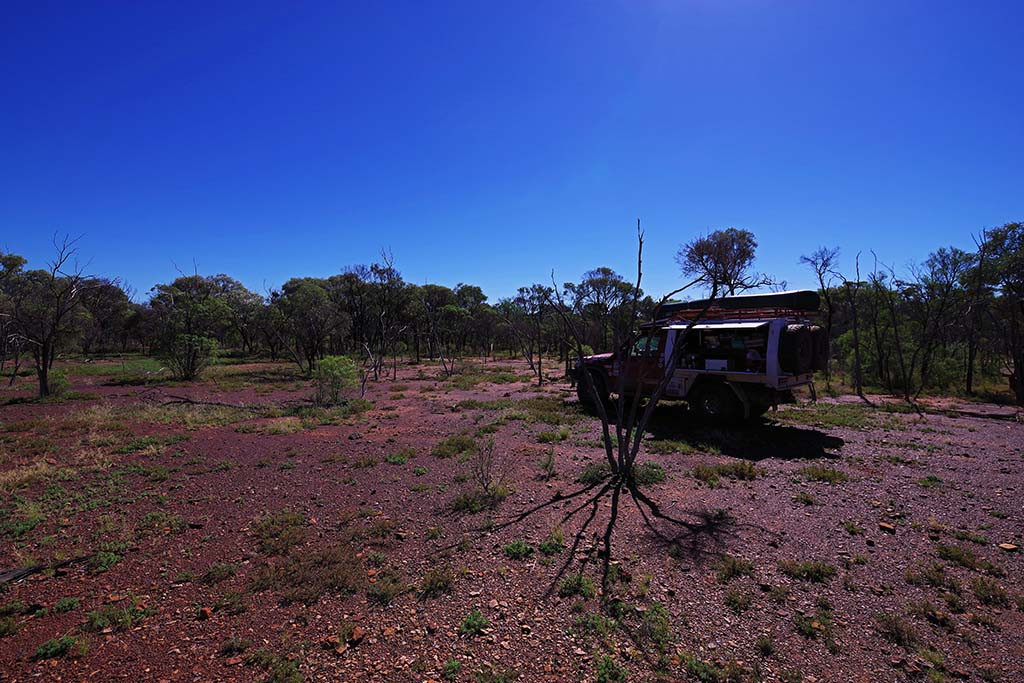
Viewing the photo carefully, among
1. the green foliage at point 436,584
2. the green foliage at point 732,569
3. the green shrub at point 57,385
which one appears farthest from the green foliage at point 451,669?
the green shrub at point 57,385

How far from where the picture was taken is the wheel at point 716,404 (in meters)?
9.84

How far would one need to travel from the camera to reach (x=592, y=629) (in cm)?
337

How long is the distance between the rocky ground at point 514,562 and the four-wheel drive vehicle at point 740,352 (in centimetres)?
121

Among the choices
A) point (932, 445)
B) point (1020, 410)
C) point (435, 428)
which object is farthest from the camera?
point (1020, 410)

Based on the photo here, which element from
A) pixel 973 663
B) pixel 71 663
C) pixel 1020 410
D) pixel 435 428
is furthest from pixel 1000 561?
pixel 1020 410

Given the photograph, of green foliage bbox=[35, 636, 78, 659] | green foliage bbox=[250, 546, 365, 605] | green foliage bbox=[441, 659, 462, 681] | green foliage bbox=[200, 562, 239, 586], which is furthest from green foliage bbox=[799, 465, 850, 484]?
green foliage bbox=[35, 636, 78, 659]

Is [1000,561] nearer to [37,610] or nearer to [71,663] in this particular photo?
[71,663]

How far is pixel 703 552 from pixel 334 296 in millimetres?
42718

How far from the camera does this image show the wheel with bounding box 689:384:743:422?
9.84 m

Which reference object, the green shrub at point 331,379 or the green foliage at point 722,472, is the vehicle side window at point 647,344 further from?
the green shrub at point 331,379

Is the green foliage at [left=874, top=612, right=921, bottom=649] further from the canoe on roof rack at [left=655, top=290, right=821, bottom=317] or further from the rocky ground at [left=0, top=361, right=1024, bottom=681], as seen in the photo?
the canoe on roof rack at [left=655, top=290, right=821, bottom=317]

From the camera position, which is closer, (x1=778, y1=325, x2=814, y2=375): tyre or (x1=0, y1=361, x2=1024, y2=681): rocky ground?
(x1=0, y1=361, x2=1024, y2=681): rocky ground

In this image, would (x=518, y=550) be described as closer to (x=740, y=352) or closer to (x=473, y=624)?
(x=473, y=624)

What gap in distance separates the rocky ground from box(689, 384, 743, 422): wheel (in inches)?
36.1
